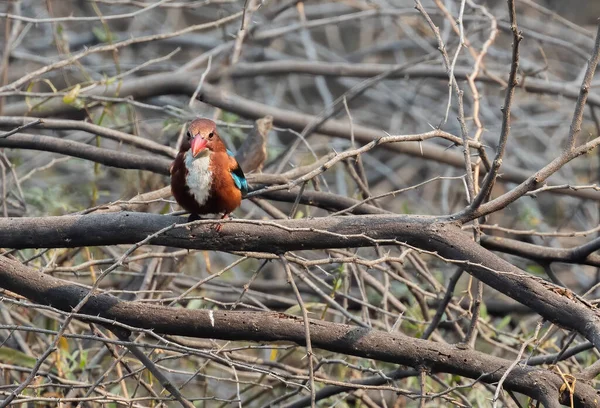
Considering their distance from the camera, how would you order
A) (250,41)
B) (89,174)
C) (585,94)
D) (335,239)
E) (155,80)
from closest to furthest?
(585,94) → (335,239) → (155,80) → (250,41) → (89,174)

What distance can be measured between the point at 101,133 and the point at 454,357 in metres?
1.52

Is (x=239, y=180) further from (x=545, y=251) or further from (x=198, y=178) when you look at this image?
(x=545, y=251)

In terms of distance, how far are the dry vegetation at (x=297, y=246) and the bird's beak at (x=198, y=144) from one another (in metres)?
0.20

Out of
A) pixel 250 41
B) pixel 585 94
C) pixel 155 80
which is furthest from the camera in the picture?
pixel 250 41

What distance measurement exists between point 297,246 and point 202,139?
46 cm

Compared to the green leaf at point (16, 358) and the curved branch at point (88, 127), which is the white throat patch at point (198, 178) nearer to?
the curved branch at point (88, 127)

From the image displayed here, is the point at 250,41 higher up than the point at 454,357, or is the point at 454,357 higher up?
the point at 250,41

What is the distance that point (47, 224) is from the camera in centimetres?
222

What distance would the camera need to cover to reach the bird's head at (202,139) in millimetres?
2320

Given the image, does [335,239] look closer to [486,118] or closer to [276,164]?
[276,164]

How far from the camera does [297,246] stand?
2.11 meters

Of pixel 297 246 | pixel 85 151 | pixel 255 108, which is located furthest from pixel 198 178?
pixel 255 108

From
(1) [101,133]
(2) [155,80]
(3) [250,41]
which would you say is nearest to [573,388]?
(1) [101,133]

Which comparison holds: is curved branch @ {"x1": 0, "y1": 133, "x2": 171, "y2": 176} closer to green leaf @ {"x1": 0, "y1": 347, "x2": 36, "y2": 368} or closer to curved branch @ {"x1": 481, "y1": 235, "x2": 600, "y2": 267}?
green leaf @ {"x1": 0, "y1": 347, "x2": 36, "y2": 368}
